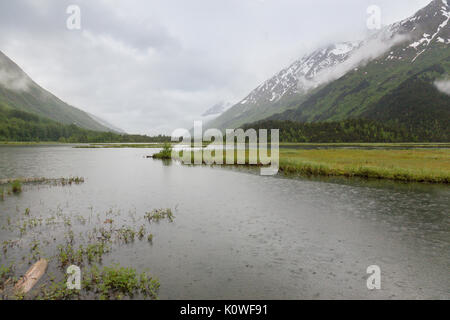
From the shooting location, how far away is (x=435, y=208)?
2912 cm

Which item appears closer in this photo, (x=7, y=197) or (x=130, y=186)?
(x=7, y=197)

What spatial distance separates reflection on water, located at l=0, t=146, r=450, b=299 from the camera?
13.9 metres

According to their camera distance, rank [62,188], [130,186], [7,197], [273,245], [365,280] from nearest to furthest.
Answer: [365,280] → [273,245] → [7,197] → [62,188] → [130,186]

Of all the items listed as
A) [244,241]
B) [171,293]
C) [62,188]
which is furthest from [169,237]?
[62,188]

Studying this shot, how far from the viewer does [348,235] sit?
21.5 m

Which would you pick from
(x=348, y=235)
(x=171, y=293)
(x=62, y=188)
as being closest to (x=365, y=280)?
(x=348, y=235)

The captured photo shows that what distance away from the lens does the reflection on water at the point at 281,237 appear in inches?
549

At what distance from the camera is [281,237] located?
20969 millimetres
